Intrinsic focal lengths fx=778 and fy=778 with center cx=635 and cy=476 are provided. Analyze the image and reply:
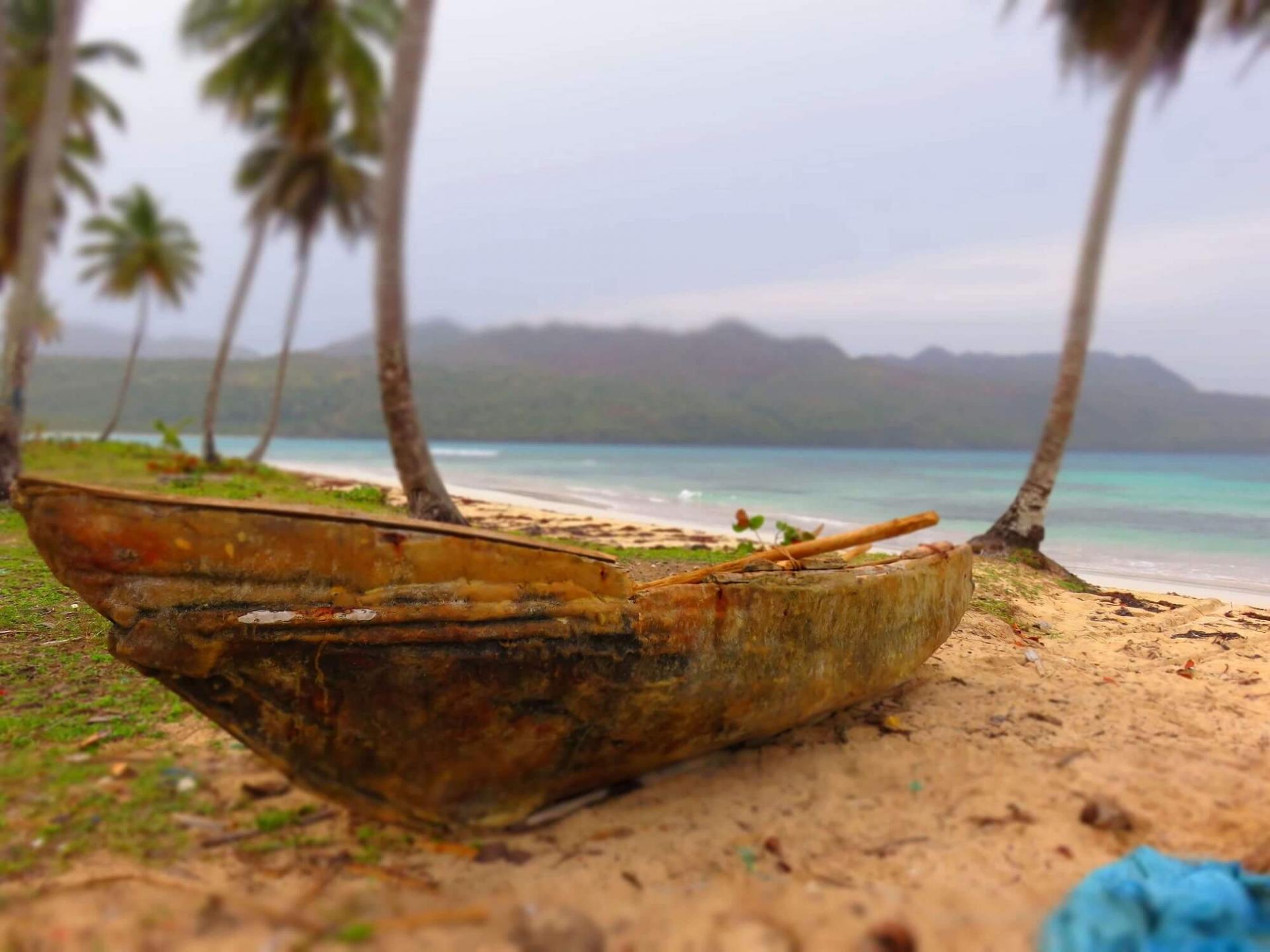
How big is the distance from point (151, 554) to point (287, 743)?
2.34 feet

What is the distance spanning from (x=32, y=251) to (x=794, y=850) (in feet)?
32.4

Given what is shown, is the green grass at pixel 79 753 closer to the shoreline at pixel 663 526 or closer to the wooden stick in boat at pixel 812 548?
the wooden stick in boat at pixel 812 548

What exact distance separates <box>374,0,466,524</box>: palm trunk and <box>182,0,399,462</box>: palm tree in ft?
28.9

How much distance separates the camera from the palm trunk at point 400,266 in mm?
6863

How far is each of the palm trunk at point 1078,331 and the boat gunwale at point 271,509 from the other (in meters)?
6.54

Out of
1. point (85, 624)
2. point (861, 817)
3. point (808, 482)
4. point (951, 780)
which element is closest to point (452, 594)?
point (861, 817)

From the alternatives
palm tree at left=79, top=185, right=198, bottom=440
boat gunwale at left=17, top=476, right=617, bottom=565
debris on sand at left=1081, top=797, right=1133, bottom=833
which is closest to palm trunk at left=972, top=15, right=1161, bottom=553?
debris on sand at left=1081, top=797, right=1133, bottom=833

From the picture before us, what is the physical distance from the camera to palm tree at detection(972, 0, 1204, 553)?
773 cm

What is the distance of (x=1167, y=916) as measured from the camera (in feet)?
6.60

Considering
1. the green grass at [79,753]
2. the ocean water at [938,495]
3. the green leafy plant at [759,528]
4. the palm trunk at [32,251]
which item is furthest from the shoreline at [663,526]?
the palm trunk at [32,251]

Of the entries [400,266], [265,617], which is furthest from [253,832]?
[400,266]

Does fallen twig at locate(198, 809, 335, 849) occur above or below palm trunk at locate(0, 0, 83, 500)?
below

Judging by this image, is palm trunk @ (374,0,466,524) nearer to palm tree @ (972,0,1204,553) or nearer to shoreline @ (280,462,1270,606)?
shoreline @ (280,462,1270,606)

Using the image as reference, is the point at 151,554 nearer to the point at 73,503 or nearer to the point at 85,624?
the point at 73,503
